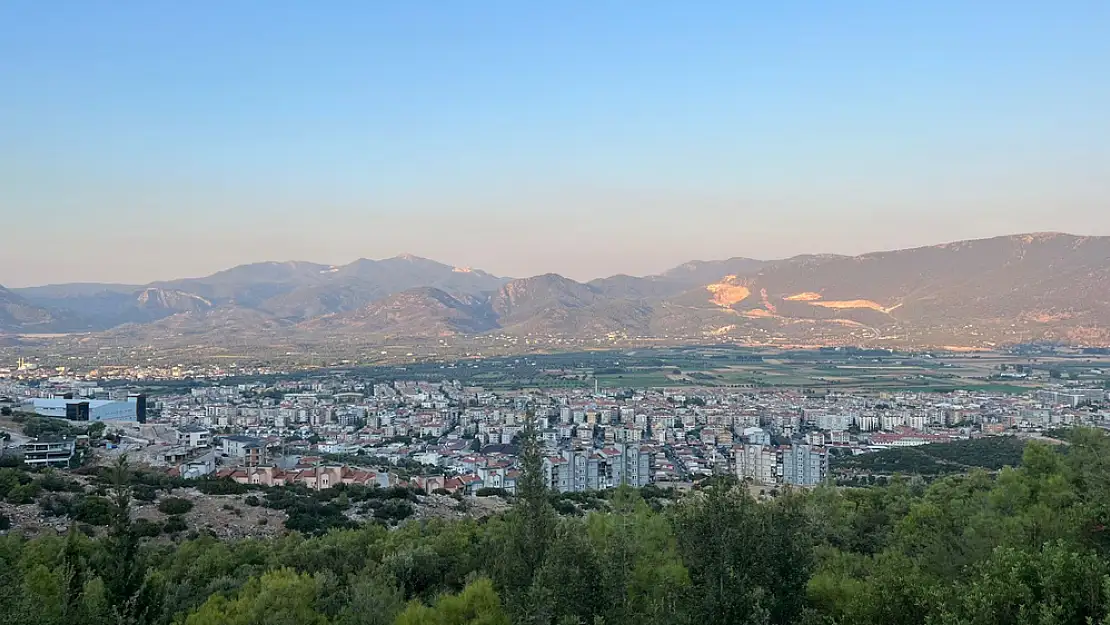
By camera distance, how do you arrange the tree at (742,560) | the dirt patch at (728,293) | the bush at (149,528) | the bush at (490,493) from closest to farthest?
the tree at (742,560) → the bush at (149,528) → the bush at (490,493) → the dirt patch at (728,293)

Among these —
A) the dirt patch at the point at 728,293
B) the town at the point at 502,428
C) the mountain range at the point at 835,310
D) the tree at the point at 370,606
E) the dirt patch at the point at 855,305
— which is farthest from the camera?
the dirt patch at the point at 728,293

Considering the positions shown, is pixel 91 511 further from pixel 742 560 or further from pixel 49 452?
pixel 742 560

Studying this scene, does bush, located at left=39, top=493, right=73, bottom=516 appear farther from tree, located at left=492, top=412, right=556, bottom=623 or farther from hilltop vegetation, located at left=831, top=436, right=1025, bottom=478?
hilltop vegetation, located at left=831, top=436, right=1025, bottom=478

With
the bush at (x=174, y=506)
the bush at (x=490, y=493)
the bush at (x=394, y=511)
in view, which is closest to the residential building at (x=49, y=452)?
the bush at (x=174, y=506)

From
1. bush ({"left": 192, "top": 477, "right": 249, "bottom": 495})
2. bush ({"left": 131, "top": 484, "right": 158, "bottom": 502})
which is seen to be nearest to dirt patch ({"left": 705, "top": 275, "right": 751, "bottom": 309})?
bush ({"left": 192, "top": 477, "right": 249, "bottom": 495})

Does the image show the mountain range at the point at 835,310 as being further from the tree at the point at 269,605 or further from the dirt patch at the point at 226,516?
the tree at the point at 269,605

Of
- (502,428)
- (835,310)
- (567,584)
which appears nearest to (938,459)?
(502,428)
